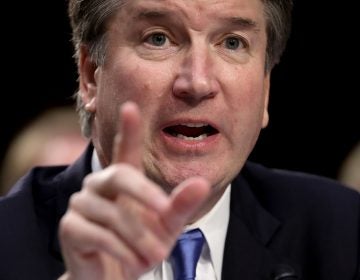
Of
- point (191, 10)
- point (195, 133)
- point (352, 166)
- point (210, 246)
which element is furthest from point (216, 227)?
point (352, 166)

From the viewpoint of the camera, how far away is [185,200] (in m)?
1.61

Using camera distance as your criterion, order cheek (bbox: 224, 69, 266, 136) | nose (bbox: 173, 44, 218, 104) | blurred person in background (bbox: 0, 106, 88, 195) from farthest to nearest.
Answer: blurred person in background (bbox: 0, 106, 88, 195) < cheek (bbox: 224, 69, 266, 136) < nose (bbox: 173, 44, 218, 104)

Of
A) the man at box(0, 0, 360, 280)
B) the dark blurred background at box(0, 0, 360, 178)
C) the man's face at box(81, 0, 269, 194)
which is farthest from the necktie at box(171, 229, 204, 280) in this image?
the dark blurred background at box(0, 0, 360, 178)

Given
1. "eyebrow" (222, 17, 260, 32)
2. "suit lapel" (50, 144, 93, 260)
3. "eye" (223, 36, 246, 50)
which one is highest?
"eyebrow" (222, 17, 260, 32)

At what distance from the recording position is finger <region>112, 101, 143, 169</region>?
5.27ft

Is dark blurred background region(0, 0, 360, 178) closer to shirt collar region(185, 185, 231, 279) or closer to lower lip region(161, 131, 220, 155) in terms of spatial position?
shirt collar region(185, 185, 231, 279)

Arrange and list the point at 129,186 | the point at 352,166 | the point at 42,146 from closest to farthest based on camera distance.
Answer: the point at 129,186, the point at 42,146, the point at 352,166

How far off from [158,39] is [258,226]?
600 mm

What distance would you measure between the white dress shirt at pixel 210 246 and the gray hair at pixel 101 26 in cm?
28

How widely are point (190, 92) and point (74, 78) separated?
161 cm

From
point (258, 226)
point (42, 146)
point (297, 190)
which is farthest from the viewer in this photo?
point (42, 146)

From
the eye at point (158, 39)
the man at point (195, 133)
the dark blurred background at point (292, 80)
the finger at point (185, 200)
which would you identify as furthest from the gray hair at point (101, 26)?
the dark blurred background at point (292, 80)

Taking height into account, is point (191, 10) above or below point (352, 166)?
above

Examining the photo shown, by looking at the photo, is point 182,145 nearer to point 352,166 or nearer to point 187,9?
point 187,9
